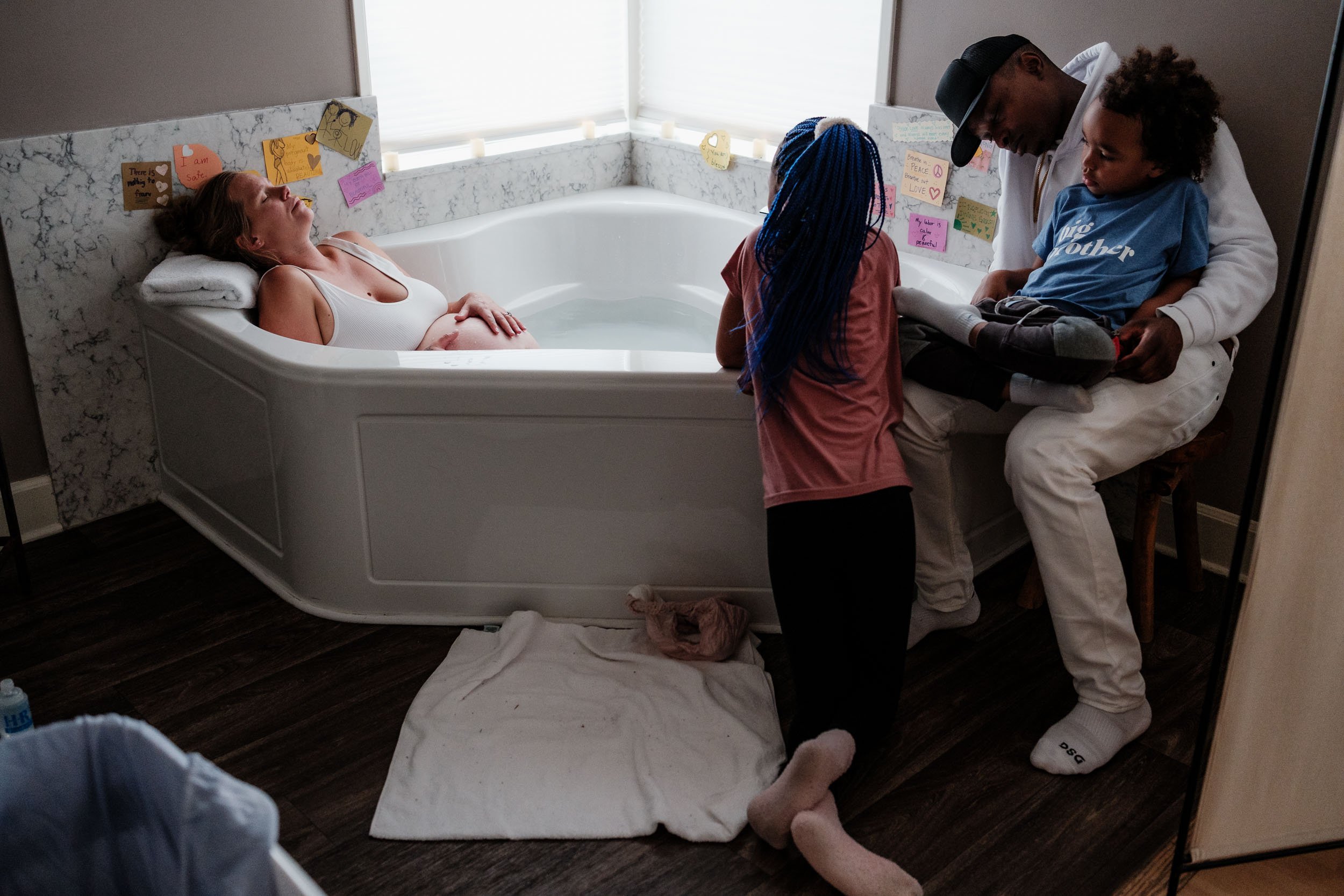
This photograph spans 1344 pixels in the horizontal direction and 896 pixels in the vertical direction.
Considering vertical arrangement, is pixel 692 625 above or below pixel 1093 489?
below

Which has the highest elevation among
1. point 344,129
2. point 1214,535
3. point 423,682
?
point 344,129

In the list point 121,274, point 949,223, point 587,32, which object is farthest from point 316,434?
point 587,32

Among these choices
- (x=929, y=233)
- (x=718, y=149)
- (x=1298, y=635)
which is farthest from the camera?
(x=718, y=149)

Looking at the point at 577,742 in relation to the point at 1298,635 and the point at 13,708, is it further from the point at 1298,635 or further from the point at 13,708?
the point at 1298,635

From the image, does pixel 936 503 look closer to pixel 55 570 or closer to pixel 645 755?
pixel 645 755

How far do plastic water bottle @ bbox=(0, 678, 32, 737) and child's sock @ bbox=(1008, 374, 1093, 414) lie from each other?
1644 millimetres

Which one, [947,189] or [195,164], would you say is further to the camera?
[947,189]

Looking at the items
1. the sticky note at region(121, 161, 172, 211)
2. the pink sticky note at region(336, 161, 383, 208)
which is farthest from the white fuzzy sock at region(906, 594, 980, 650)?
the sticky note at region(121, 161, 172, 211)

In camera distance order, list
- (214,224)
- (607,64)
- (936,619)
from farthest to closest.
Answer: (607,64) < (214,224) < (936,619)

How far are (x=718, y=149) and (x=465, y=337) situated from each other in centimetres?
106

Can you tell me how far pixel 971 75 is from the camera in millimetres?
2150

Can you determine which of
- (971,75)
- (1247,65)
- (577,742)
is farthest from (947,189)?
(577,742)

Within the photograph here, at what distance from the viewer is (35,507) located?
257 centimetres

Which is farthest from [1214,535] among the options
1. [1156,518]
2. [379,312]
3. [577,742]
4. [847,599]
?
[379,312]
